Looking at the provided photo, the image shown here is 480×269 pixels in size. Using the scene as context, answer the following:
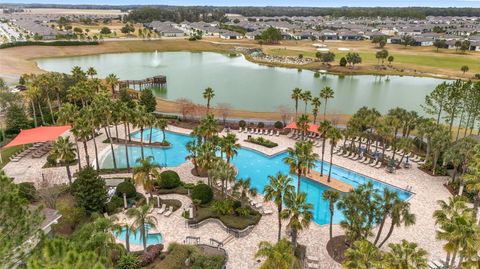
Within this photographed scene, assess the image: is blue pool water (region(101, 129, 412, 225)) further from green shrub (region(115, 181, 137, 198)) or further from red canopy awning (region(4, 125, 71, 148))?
green shrub (region(115, 181, 137, 198))

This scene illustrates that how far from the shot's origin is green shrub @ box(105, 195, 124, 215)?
115 ft

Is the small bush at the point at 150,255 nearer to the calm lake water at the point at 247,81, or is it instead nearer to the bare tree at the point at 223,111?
the bare tree at the point at 223,111

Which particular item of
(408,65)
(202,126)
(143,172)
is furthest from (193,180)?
(408,65)

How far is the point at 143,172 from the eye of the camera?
3369cm

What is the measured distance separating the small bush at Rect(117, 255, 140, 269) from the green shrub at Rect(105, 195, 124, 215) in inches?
366

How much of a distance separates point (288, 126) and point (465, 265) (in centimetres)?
3726

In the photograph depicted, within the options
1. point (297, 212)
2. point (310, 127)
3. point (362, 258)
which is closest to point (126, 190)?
point (297, 212)

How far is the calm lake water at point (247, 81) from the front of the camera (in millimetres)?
78312

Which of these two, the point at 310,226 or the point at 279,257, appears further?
the point at 310,226

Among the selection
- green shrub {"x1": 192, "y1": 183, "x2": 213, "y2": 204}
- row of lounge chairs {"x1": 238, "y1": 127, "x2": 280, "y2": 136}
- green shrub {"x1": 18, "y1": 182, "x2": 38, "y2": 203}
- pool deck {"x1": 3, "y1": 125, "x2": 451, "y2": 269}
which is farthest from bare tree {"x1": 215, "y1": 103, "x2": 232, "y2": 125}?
green shrub {"x1": 18, "y1": 182, "x2": 38, "y2": 203}

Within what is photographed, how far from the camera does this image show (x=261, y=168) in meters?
46.8

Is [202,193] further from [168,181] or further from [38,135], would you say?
[38,135]

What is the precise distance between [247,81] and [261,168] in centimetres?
5264

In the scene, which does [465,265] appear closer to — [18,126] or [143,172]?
[143,172]
